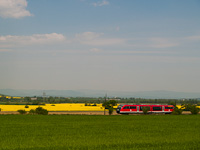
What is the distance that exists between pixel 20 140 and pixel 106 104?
5044 centimetres

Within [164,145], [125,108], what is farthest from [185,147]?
[125,108]

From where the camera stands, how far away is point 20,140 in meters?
22.4

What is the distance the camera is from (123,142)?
21562 mm

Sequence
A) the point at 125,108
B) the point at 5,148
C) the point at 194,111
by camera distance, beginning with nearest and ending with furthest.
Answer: the point at 5,148
the point at 125,108
the point at 194,111

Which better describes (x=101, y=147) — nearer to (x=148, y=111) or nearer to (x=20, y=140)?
(x=20, y=140)

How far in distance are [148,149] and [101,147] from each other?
119 inches

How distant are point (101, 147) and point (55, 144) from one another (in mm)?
3188

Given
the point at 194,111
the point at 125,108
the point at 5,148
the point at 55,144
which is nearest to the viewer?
the point at 5,148

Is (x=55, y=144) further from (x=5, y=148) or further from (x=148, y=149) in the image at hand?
(x=148, y=149)

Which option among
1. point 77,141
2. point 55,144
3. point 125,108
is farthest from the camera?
point 125,108

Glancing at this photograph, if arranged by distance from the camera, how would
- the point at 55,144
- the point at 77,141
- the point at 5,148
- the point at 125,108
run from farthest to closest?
the point at 125,108 → the point at 77,141 → the point at 55,144 → the point at 5,148

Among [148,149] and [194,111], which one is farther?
[194,111]

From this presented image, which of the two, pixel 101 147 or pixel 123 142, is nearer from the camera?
pixel 101 147

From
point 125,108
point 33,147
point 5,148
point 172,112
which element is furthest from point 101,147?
point 172,112
